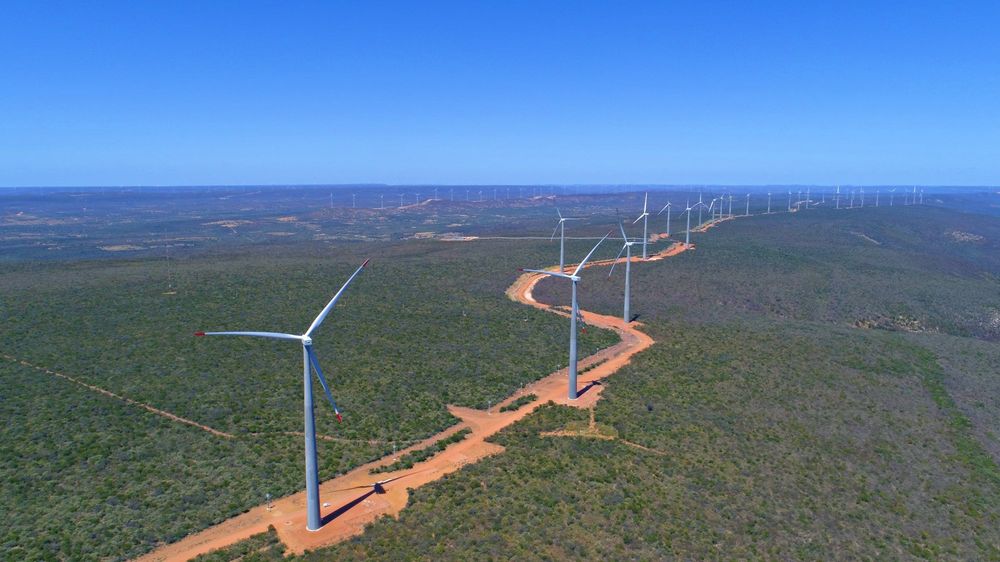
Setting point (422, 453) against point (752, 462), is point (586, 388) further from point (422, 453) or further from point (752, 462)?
point (422, 453)

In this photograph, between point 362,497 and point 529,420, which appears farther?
point 529,420

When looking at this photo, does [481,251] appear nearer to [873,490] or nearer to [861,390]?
[861,390]

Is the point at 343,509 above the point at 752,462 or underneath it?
above

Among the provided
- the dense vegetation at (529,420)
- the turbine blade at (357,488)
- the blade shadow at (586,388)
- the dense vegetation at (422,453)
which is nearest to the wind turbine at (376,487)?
the turbine blade at (357,488)

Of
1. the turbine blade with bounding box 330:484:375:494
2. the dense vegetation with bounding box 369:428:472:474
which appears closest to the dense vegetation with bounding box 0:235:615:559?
the dense vegetation with bounding box 369:428:472:474

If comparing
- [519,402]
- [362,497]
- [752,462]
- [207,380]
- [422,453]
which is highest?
[207,380]

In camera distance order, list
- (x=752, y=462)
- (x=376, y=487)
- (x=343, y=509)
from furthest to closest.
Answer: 1. (x=752, y=462)
2. (x=376, y=487)
3. (x=343, y=509)

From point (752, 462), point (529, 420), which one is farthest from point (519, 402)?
point (752, 462)

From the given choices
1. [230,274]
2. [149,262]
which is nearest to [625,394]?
[230,274]
